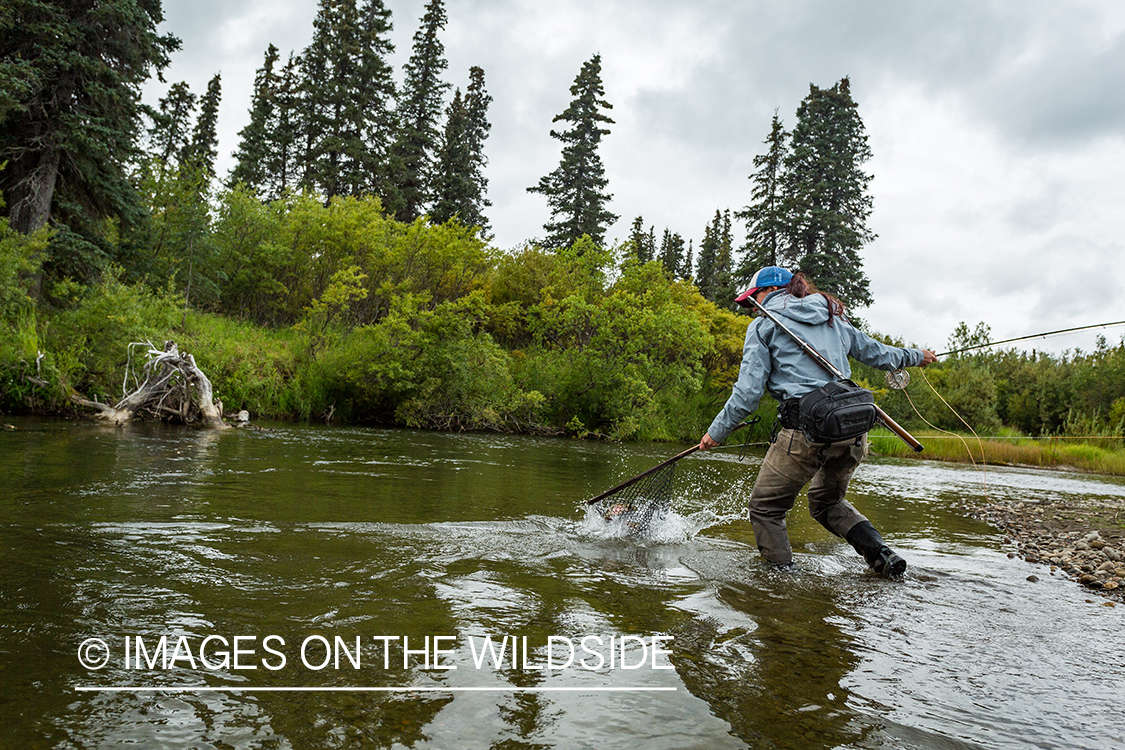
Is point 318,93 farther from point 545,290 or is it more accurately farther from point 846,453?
point 846,453

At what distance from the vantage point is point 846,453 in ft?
15.8

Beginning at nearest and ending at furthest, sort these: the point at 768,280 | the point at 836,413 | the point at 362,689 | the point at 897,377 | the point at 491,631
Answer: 1. the point at 362,689
2. the point at 491,631
3. the point at 836,413
4. the point at 768,280
5. the point at 897,377

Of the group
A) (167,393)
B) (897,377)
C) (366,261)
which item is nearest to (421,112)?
(366,261)

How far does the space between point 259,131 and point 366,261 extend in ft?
70.8

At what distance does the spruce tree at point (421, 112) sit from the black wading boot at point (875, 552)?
3755 centimetres

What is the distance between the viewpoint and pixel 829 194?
127 feet

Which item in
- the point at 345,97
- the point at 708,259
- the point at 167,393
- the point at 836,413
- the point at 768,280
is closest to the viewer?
the point at 836,413

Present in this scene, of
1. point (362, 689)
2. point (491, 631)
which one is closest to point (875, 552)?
point (491, 631)

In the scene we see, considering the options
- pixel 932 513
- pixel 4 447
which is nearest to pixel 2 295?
pixel 4 447

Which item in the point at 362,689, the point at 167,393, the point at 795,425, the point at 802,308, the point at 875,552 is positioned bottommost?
the point at 362,689

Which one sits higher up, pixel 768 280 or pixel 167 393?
pixel 768 280

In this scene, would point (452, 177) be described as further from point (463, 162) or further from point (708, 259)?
point (708, 259)

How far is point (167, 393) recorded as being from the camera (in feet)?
46.6

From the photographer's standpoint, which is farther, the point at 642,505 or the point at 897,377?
the point at 642,505
